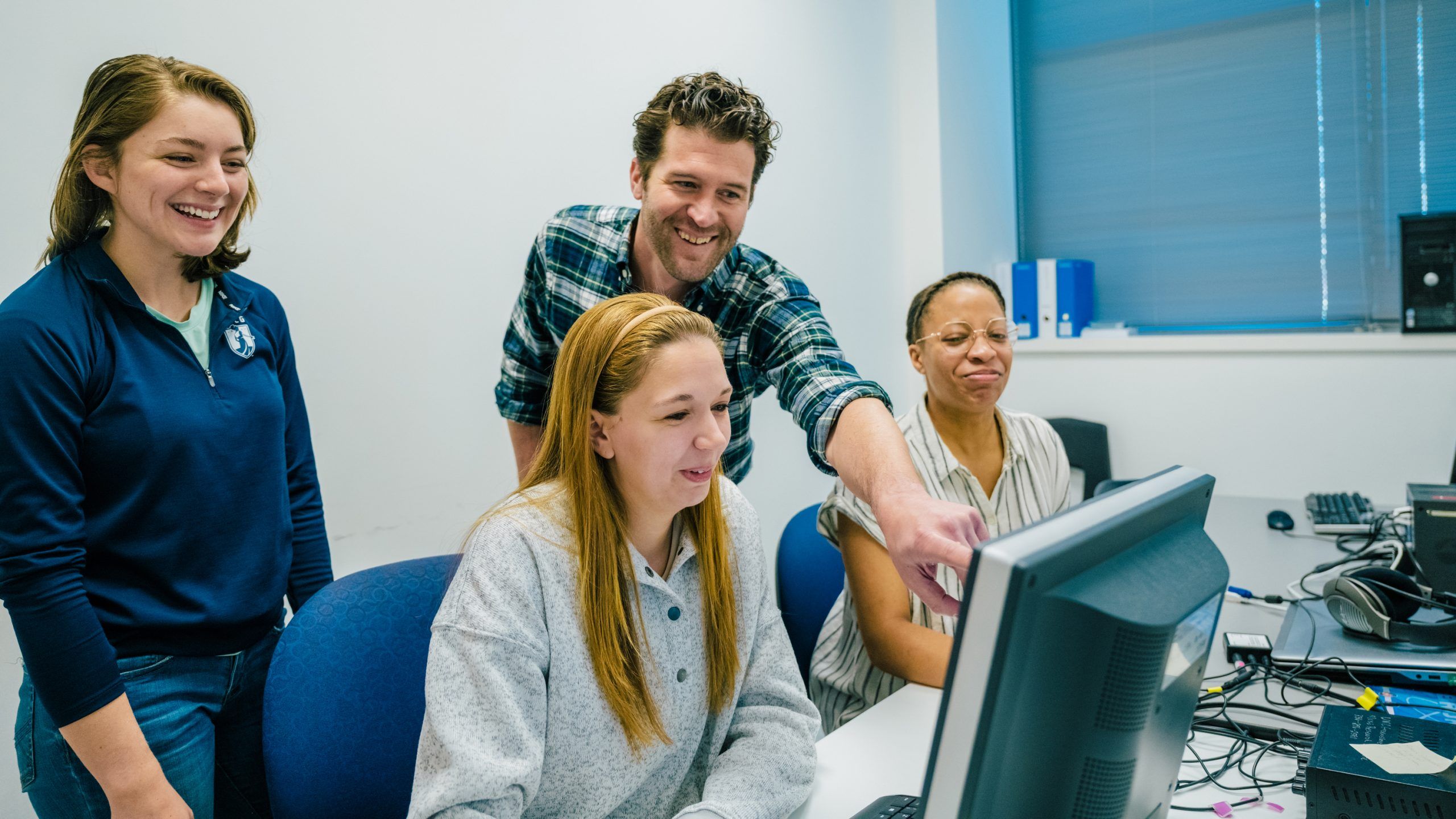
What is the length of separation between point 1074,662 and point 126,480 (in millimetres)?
1217

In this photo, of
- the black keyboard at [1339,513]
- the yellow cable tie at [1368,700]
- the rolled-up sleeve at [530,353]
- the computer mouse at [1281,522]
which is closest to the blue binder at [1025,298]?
the black keyboard at [1339,513]

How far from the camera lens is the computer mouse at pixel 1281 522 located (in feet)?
8.11

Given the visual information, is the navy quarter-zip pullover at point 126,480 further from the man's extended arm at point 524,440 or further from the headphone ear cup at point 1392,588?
the headphone ear cup at point 1392,588

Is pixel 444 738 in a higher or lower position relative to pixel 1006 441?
lower

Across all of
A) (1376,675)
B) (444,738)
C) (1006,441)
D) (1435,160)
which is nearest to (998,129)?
(1435,160)

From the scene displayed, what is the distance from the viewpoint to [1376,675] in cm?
138

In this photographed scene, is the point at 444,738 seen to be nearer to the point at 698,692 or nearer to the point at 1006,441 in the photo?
the point at 698,692

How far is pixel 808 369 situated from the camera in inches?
57.6

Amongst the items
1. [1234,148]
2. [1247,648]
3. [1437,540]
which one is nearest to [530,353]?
[1247,648]

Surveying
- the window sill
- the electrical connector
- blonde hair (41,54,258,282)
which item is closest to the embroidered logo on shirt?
blonde hair (41,54,258,282)

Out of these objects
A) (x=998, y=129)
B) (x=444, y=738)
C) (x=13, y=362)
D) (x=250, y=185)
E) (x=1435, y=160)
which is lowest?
(x=444, y=738)

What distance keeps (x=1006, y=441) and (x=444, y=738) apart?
52.8 inches

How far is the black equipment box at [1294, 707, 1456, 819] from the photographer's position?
36.5 inches

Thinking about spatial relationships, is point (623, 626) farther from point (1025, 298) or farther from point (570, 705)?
point (1025, 298)
